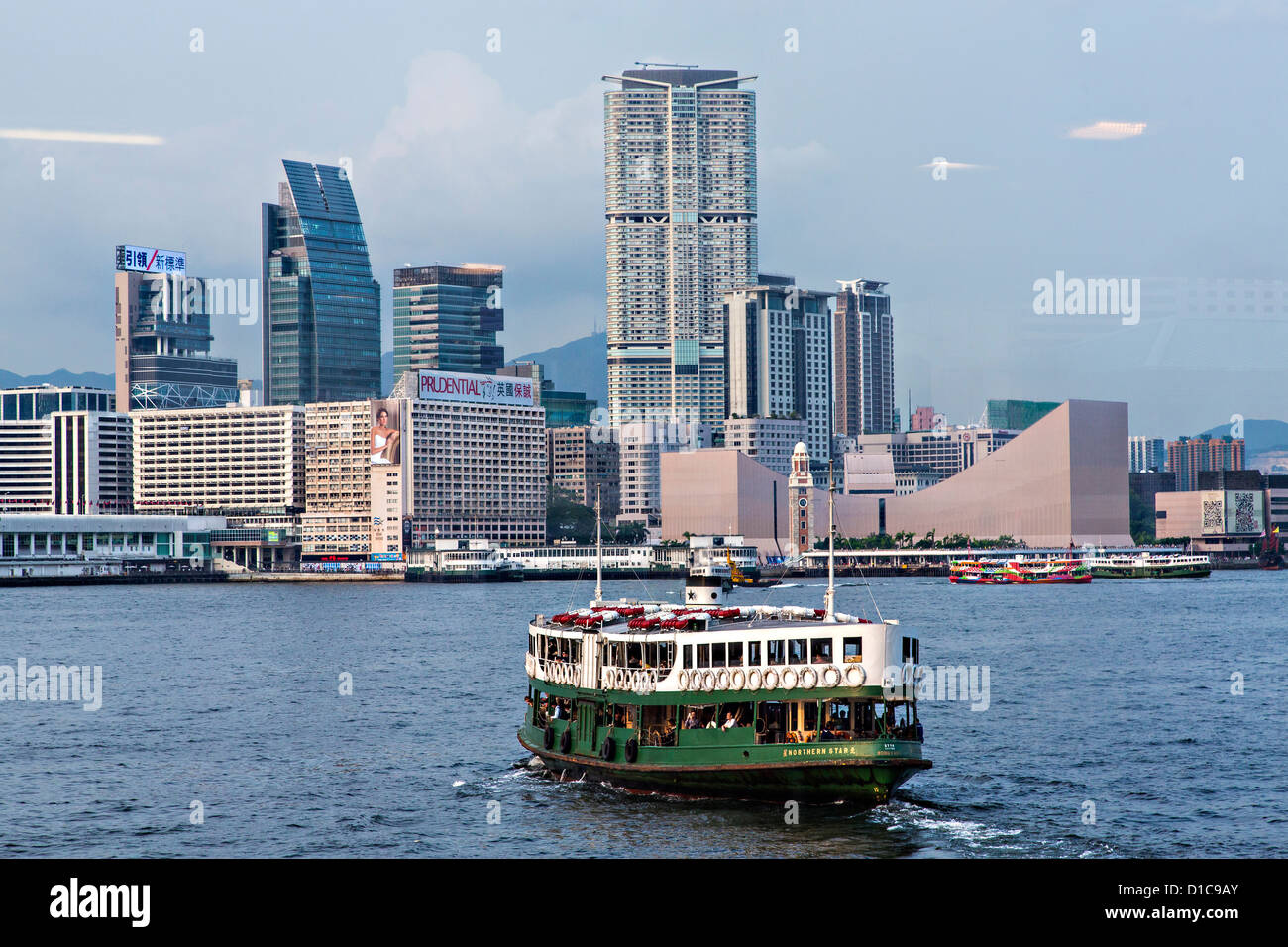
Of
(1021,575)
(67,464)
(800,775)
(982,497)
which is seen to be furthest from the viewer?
(67,464)

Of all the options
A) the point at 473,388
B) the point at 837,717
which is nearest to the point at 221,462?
the point at 473,388

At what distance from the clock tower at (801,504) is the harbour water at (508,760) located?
99.4 metres

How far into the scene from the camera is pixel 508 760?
28.4 metres

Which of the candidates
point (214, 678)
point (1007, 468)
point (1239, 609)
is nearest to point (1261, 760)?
point (214, 678)

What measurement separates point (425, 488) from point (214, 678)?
357 feet

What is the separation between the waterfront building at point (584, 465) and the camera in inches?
7520

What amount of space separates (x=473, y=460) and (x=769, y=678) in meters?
138

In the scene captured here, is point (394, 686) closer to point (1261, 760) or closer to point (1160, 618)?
point (1261, 760)

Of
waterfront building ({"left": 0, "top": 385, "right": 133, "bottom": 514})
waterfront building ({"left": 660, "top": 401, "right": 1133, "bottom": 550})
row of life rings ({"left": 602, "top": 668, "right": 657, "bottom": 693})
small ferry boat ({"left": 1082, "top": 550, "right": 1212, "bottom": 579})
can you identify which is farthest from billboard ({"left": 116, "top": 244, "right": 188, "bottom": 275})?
row of life rings ({"left": 602, "top": 668, "right": 657, "bottom": 693})

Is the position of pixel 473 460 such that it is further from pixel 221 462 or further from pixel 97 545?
pixel 97 545

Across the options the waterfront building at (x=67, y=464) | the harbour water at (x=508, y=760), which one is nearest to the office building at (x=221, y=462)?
the waterfront building at (x=67, y=464)

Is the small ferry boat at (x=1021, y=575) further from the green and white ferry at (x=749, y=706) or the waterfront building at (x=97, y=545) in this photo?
the green and white ferry at (x=749, y=706)

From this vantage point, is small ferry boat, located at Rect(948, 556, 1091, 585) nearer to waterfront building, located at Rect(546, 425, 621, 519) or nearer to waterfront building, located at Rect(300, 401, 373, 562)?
waterfront building, located at Rect(300, 401, 373, 562)

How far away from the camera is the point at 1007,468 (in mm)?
154125
